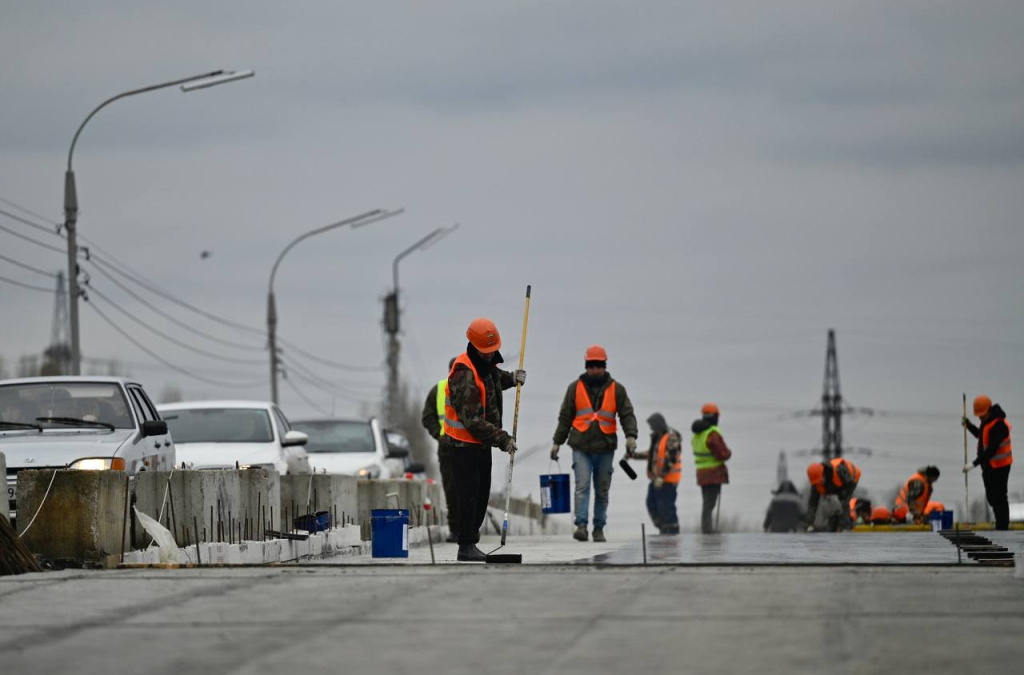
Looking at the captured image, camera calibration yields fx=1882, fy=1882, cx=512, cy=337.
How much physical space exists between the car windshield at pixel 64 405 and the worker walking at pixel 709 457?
12.3 m

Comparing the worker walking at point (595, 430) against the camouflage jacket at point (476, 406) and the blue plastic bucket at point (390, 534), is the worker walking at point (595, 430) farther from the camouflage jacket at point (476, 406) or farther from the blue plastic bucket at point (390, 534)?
the camouflage jacket at point (476, 406)

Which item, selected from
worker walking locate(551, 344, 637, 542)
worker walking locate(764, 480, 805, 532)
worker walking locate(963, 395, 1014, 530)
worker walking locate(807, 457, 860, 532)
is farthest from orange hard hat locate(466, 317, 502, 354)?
worker walking locate(764, 480, 805, 532)

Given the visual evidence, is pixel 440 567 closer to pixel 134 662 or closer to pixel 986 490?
pixel 134 662

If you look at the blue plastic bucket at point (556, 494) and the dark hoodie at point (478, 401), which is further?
the blue plastic bucket at point (556, 494)

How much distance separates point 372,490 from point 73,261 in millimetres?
10044

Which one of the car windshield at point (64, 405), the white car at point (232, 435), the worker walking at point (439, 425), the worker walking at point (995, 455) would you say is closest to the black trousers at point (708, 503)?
the worker walking at point (995, 455)

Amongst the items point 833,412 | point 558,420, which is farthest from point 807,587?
point 833,412

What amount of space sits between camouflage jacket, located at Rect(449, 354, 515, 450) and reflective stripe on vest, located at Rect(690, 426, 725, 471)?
44.7 feet

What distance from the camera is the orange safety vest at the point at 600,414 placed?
20.0 meters

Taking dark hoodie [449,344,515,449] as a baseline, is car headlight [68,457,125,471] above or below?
below

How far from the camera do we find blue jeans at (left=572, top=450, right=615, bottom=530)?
20.2m

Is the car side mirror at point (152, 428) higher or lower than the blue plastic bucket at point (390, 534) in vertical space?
Result: higher

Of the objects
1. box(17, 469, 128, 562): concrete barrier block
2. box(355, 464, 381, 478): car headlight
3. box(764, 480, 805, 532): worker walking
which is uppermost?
box(355, 464, 381, 478): car headlight

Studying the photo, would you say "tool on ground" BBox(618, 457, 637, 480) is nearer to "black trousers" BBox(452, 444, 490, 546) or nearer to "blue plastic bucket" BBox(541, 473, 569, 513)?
"blue plastic bucket" BBox(541, 473, 569, 513)
